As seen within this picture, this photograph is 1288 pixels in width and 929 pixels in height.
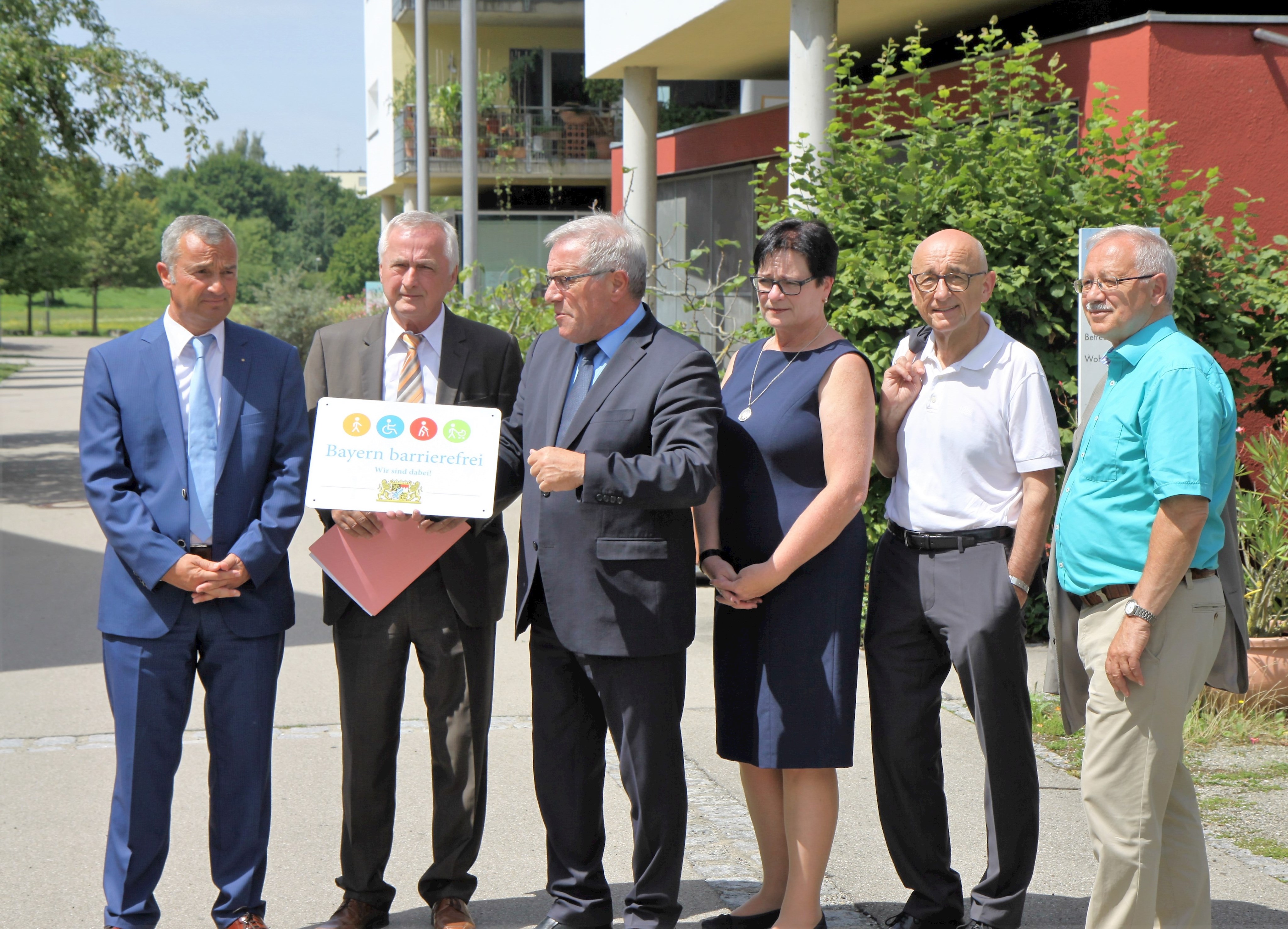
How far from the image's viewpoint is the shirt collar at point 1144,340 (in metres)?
3.53

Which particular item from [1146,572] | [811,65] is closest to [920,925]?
[1146,572]

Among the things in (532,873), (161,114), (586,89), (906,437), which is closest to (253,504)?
(532,873)

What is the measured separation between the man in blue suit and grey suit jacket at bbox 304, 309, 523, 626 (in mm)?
255

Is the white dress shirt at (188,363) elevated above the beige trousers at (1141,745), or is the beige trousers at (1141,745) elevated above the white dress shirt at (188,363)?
the white dress shirt at (188,363)

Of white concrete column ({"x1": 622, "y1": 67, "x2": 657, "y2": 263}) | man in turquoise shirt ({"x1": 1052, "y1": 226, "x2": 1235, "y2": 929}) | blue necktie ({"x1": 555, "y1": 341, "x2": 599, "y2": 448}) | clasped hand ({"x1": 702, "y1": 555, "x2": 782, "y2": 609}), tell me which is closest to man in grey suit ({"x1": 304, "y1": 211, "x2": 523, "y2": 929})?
blue necktie ({"x1": 555, "y1": 341, "x2": 599, "y2": 448})

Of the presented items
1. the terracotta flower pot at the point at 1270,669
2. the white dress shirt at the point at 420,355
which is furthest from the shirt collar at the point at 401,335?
the terracotta flower pot at the point at 1270,669

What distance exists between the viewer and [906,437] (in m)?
4.02

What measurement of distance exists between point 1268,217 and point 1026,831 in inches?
250

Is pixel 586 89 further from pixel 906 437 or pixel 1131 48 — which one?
pixel 906 437

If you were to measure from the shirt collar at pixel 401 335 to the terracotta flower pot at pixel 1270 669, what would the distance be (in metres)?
4.29

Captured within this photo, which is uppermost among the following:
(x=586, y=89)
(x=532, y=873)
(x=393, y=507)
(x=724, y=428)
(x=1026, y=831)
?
(x=586, y=89)

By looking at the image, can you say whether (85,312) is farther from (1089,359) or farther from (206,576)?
(206,576)

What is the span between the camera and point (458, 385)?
13.8 ft

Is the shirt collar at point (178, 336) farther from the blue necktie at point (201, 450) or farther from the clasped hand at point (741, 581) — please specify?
the clasped hand at point (741, 581)
